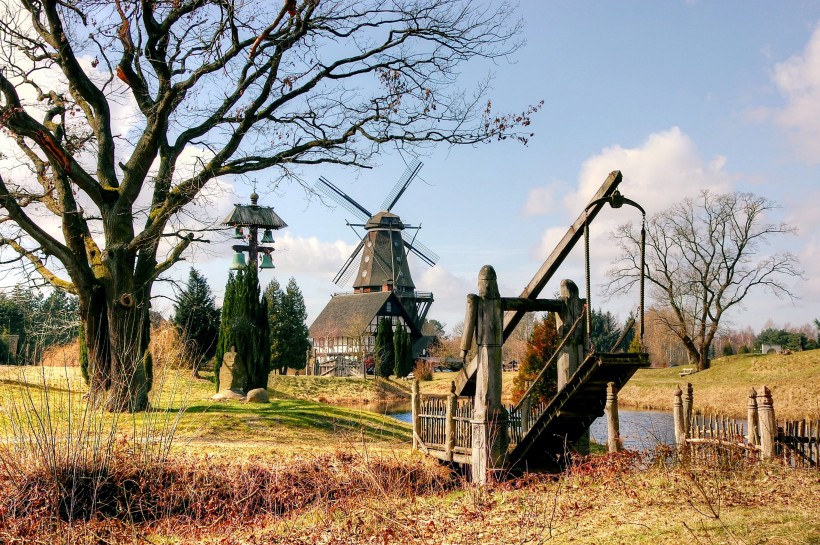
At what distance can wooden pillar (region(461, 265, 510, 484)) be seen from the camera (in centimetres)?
1305

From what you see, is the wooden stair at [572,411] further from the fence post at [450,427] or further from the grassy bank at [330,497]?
the fence post at [450,427]

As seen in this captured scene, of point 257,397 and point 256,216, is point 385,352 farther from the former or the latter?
point 257,397

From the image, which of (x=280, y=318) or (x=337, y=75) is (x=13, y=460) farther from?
(x=280, y=318)

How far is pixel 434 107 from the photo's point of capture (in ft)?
66.8

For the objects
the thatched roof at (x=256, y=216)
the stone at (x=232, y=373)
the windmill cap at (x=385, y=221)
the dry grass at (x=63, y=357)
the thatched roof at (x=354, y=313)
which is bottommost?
the stone at (x=232, y=373)

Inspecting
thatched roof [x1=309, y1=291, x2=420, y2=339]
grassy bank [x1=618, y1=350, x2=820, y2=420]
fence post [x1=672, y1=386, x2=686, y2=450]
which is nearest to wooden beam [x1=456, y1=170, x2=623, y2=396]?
fence post [x1=672, y1=386, x2=686, y2=450]

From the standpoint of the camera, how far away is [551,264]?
517 inches

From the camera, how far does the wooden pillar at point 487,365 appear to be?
1305 centimetres

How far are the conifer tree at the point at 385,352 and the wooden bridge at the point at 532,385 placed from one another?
34.4 metres

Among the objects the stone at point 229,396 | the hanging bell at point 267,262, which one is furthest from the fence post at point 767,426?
the hanging bell at point 267,262

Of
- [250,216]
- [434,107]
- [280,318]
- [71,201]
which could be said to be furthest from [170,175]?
[280,318]

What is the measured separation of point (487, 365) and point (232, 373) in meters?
15.1

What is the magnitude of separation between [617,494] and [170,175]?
14.6m

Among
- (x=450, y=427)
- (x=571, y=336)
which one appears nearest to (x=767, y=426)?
(x=571, y=336)
